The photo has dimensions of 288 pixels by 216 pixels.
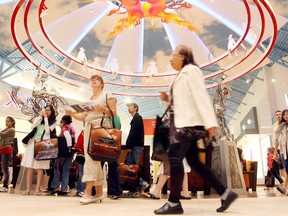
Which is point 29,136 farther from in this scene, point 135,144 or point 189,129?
point 189,129

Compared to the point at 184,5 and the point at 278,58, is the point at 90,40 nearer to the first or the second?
the point at 184,5

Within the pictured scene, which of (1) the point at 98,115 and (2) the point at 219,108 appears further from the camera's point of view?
(2) the point at 219,108

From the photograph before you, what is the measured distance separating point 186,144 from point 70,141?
3071 mm

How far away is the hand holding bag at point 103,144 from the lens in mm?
3025

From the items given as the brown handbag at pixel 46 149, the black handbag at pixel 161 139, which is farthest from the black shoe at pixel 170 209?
the brown handbag at pixel 46 149

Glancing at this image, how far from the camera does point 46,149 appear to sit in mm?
4801

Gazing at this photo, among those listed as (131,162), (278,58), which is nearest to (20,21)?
(131,162)

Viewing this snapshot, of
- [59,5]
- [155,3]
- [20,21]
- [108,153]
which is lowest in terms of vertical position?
[108,153]

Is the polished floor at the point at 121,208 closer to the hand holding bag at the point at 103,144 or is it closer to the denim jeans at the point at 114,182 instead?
the hand holding bag at the point at 103,144

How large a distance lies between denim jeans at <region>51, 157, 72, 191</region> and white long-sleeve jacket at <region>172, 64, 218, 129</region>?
124 inches

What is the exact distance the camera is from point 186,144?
238 centimetres

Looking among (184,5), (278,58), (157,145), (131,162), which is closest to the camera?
(157,145)

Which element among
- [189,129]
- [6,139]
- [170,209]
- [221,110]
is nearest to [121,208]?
[170,209]

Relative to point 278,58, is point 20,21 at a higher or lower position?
lower
